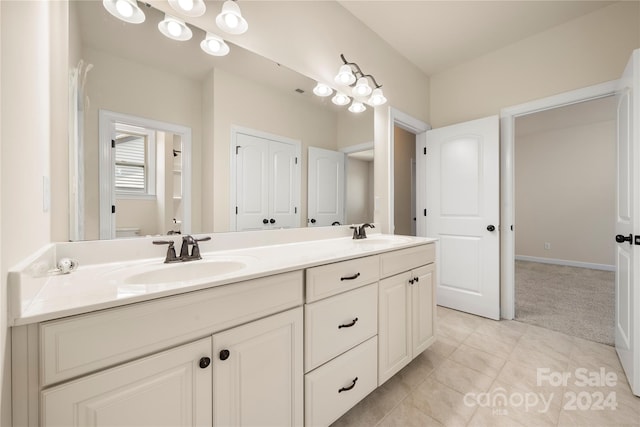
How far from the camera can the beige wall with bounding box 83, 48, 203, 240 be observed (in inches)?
43.1

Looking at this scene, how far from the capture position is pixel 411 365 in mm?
1779

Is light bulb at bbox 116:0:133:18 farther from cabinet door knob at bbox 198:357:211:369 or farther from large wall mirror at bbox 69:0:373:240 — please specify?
cabinet door knob at bbox 198:357:211:369

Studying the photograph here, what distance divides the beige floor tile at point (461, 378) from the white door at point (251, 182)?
4.82 ft

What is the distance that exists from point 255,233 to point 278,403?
846mm

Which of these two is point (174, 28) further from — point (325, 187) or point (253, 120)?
point (325, 187)

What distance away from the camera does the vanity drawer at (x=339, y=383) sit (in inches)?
43.4

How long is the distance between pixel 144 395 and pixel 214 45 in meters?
1.53

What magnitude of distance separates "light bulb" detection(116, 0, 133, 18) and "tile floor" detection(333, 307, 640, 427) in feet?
6.91

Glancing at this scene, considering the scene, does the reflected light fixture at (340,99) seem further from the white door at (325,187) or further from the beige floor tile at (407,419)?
the beige floor tile at (407,419)

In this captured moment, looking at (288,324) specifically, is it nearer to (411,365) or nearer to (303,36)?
(411,365)

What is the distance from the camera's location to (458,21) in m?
2.24

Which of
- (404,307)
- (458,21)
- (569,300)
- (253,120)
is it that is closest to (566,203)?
(569,300)

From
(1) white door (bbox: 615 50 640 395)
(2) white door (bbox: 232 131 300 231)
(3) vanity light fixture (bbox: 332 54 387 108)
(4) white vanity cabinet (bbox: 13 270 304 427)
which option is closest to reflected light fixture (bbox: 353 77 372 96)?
(3) vanity light fixture (bbox: 332 54 387 108)

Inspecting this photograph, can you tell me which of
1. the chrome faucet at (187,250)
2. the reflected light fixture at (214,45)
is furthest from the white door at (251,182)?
the reflected light fixture at (214,45)
